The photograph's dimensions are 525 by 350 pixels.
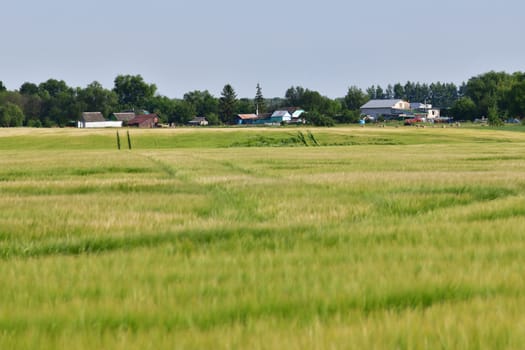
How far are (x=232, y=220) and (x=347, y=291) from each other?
19.7 ft

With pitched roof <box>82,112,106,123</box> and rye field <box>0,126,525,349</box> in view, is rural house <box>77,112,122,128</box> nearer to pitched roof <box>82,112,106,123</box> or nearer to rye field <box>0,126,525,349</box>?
pitched roof <box>82,112,106,123</box>

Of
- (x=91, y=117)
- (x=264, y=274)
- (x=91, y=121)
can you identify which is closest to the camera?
(x=264, y=274)

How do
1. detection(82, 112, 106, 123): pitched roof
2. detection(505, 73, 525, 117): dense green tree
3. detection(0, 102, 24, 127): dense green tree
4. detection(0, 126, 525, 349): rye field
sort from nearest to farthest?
detection(0, 126, 525, 349): rye field < detection(505, 73, 525, 117): dense green tree < detection(0, 102, 24, 127): dense green tree < detection(82, 112, 106, 123): pitched roof

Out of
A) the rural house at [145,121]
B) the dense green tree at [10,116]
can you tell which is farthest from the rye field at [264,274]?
the rural house at [145,121]

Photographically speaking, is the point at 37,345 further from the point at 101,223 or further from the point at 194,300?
the point at 101,223

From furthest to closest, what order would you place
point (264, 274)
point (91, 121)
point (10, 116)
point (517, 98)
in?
point (91, 121), point (10, 116), point (517, 98), point (264, 274)

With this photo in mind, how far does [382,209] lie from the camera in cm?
1225

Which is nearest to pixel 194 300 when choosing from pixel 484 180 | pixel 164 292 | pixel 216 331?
pixel 164 292

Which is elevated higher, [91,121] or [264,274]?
[264,274]

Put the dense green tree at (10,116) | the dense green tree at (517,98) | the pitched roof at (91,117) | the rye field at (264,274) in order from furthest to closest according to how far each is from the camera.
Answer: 1. the pitched roof at (91,117)
2. the dense green tree at (10,116)
3. the dense green tree at (517,98)
4. the rye field at (264,274)

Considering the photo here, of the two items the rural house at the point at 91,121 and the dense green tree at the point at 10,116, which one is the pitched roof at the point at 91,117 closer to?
the rural house at the point at 91,121

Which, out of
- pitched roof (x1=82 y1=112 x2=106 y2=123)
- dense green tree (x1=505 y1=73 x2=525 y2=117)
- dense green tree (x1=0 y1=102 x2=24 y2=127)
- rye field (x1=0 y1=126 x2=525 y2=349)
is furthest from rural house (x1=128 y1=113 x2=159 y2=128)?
rye field (x1=0 y1=126 x2=525 y2=349)

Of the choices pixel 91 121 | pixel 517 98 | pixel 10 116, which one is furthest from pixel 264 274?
pixel 91 121

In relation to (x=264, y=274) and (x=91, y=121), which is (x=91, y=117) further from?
(x=264, y=274)
